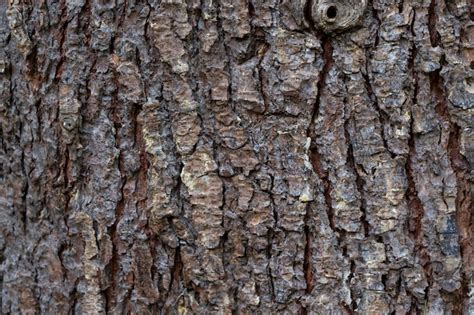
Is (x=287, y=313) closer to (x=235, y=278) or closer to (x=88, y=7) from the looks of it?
(x=235, y=278)

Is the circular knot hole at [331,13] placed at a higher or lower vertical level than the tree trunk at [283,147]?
higher

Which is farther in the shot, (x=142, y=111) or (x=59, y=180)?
(x=59, y=180)

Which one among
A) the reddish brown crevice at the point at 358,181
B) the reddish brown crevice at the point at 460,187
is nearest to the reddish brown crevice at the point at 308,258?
the reddish brown crevice at the point at 358,181

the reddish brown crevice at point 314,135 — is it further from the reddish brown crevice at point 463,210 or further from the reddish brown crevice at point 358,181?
the reddish brown crevice at point 463,210

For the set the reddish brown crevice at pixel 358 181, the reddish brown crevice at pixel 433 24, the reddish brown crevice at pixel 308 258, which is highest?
the reddish brown crevice at pixel 433 24

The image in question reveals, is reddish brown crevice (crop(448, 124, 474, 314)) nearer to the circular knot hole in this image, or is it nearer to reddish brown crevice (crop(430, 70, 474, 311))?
reddish brown crevice (crop(430, 70, 474, 311))

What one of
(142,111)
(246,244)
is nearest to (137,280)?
(246,244)

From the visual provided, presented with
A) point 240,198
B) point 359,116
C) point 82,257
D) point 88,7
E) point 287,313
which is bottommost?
point 287,313

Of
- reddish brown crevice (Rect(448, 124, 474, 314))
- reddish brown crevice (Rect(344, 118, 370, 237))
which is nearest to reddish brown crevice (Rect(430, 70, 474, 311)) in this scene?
reddish brown crevice (Rect(448, 124, 474, 314))
